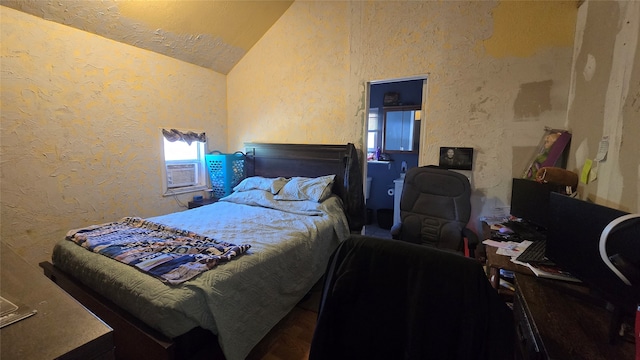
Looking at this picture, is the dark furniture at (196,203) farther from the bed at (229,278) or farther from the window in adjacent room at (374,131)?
the window in adjacent room at (374,131)

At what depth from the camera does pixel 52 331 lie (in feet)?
2.26

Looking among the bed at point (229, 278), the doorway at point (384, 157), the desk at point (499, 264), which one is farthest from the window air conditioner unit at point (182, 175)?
the desk at point (499, 264)

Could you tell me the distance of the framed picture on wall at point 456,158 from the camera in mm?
2562

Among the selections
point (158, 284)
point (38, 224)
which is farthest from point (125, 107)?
point (158, 284)

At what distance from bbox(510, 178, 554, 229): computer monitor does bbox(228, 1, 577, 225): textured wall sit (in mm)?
431

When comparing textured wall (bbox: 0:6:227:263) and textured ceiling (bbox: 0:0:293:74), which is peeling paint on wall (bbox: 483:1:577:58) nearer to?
textured ceiling (bbox: 0:0:293:74)

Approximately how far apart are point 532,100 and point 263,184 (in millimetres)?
2805

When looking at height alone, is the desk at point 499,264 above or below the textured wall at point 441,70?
below

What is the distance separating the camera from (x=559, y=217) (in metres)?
1.19

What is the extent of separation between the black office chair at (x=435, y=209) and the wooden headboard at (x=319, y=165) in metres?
0.69

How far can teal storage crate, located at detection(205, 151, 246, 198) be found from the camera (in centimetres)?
368

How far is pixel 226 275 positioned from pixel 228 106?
10.1ft

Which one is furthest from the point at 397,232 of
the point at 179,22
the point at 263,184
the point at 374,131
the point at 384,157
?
the point at 179,22

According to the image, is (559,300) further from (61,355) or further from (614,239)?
(61,355)
